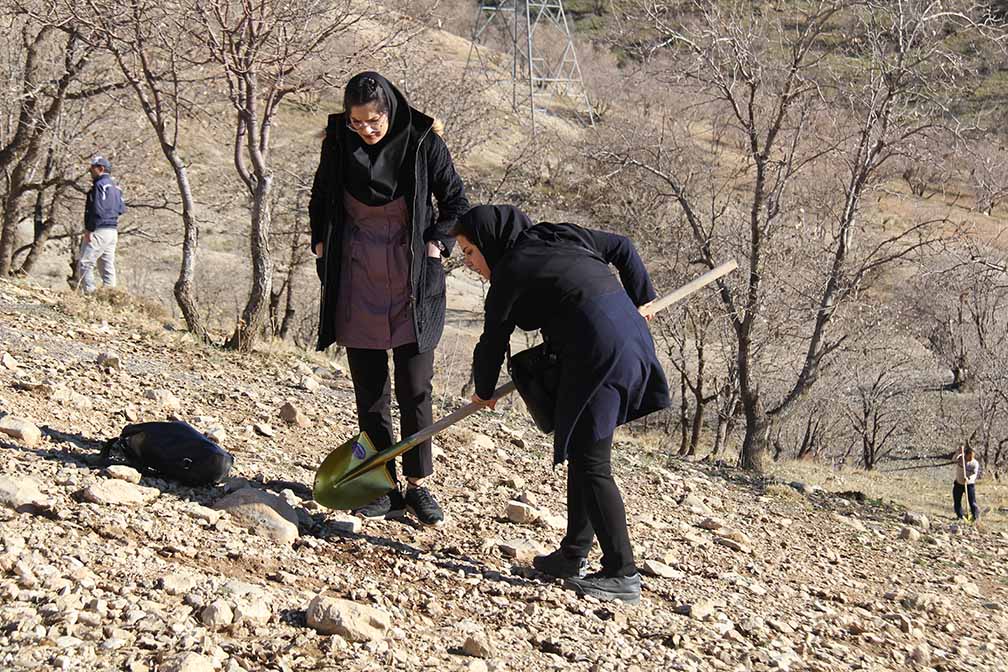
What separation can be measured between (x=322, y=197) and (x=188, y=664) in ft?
6.81

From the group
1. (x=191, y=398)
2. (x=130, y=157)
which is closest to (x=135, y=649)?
(x=191, y=398)

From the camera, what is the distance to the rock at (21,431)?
434 cm

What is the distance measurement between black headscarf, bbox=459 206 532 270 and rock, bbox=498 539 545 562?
1216 mm

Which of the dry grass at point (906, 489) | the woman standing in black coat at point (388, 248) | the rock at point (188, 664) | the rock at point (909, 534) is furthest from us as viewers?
the dry grass at point (906, 489)

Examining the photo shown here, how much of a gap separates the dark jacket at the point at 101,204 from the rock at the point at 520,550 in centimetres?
743

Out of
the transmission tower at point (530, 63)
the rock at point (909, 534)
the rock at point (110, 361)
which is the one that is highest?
the transmission tower at point (530, 63)

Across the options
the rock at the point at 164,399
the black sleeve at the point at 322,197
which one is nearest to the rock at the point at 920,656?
the black sleeve at the point at 322,197

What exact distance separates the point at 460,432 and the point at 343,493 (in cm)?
219

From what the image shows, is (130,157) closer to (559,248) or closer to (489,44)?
(559,248)

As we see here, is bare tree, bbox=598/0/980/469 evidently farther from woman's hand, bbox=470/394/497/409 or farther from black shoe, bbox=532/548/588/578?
black shoe, bbox=532/548/588/578

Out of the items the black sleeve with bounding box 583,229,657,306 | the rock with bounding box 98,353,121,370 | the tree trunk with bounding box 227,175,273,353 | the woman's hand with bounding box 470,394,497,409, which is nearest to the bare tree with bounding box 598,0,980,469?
the tree trunk with bounding box 227,175,273,353

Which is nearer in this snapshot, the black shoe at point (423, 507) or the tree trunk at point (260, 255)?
the black shoe at point (423, 507)

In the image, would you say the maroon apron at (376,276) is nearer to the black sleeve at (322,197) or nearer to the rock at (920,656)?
the black sleeve at (322,197)

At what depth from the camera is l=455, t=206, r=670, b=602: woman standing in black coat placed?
144 inches
